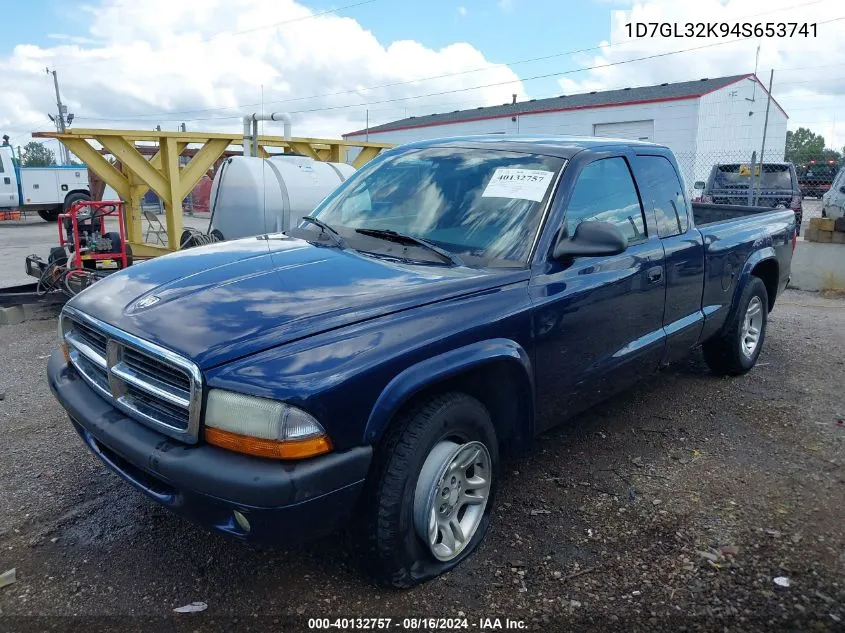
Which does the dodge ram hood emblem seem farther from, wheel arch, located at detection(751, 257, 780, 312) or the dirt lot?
wheel arch, located at detection(751, 257, 780, 312)

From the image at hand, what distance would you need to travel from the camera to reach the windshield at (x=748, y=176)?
13.8 m

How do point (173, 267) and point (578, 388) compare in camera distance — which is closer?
point (173, 267)

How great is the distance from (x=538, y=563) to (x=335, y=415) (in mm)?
1308

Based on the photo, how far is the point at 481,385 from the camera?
2936 millimetres

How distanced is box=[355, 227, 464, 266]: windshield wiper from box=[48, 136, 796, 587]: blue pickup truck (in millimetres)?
16

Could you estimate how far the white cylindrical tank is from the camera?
354 inches

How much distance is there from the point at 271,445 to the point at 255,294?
2.30ft

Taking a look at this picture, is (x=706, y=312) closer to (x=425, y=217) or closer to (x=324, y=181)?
(x=425, y=217)

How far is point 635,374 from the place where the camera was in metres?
3.87

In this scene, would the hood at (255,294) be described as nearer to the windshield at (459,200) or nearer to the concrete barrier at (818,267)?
the windshield at (459,200)

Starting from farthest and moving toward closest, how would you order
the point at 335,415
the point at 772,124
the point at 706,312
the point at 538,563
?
1. the point at 772,124
2. the point at 706,312
3. the point at 538,563
4. the point at 335,415

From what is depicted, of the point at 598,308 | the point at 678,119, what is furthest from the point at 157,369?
the point at 678,119

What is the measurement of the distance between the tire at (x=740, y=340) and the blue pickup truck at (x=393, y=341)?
111 centimetres

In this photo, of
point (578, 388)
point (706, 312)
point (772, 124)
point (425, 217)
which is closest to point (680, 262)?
point (706, 312)
